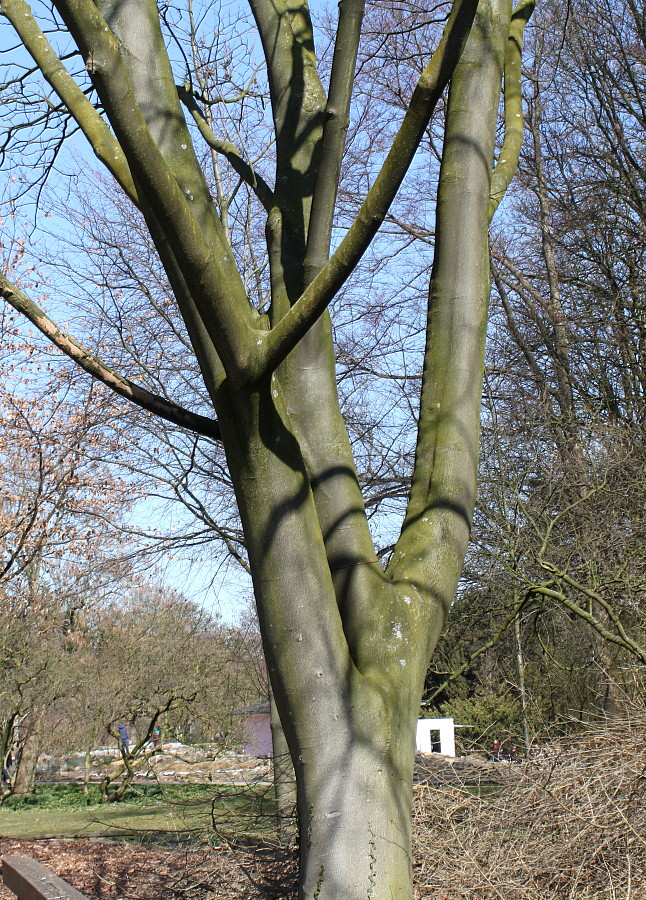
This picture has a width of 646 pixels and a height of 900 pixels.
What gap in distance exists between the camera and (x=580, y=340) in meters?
11.5

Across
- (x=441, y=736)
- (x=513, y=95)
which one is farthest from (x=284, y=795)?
(x=513, y=95)

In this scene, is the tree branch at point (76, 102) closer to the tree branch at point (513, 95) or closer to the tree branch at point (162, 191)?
the tree branch at point (162, 191)

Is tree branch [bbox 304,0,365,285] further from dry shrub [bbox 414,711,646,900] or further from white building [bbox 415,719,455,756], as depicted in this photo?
white building [bbox 415,719,455,756]

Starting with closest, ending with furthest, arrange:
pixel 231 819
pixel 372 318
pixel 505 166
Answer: pixel 505 166 < pixel 231 819 < pixel 372 318

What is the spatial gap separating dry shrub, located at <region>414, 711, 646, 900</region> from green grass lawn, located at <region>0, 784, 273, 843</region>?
0.91m

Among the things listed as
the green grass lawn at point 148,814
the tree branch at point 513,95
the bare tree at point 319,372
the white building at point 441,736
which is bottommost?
the green grass lawn at point 148,814

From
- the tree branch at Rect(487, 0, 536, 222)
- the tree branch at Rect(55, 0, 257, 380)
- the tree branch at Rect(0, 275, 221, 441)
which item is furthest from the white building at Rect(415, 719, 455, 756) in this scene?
the tree branch at Rect(55, 0, 257, 380)

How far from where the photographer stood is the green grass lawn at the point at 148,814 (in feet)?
14.2

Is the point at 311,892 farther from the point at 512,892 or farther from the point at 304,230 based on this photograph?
the point at 304,230

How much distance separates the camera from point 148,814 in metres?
9.84

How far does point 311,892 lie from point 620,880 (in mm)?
1876

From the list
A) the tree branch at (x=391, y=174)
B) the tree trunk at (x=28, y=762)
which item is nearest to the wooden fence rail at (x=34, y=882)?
the tree branch at (x=391, y=174)

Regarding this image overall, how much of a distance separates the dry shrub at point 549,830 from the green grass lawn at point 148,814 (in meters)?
0.91

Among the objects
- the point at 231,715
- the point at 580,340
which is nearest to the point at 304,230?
the point at 580,340
